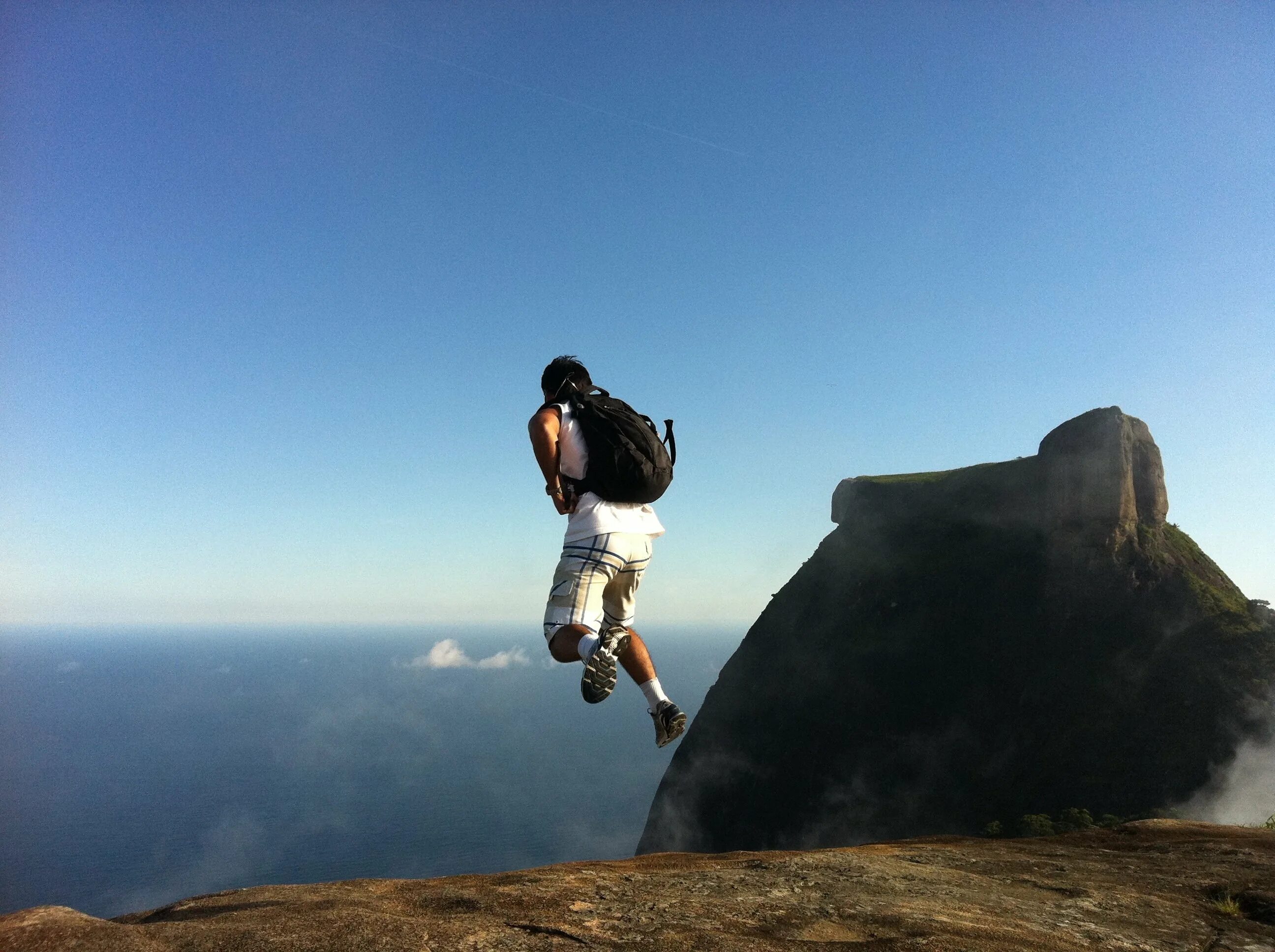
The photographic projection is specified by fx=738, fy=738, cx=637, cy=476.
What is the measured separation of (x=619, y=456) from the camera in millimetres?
5090

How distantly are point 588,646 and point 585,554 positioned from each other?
0.62 meters

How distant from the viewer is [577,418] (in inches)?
209

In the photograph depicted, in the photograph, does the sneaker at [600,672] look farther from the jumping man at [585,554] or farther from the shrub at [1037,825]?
the shrub at [1037,825]

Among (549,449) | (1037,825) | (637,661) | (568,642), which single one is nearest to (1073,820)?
(1037,825)

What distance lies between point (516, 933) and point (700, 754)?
297ft

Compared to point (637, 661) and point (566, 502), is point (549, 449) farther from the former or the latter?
point (637, 661)

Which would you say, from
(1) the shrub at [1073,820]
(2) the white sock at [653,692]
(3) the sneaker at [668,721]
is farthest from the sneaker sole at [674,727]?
(1) the shrub at [1073,820]

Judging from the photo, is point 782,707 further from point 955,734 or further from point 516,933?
point 516,933

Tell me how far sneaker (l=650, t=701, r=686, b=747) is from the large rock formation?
193 ft

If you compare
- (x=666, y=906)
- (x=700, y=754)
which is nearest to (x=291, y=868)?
(x=700, y=754)

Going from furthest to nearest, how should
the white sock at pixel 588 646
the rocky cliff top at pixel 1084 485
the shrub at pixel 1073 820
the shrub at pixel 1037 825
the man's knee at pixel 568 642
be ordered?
1. the rocky cliff top at pixel 1084 485
2. the shrub at pixel 1073 820
3. the shrub at pixel 1037 825
4. the man's knee at pixel 568 642
5. the white sock at pixel 588 646

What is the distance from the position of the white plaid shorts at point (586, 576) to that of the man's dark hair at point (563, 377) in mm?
1184

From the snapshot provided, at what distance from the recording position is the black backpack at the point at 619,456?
16.8 feet

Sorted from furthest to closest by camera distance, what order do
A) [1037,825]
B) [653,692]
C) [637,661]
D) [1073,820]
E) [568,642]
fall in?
1. [1073,820]
2. [1037,825]
3. [653,692]
4. [637,661]
5. [568,642]
